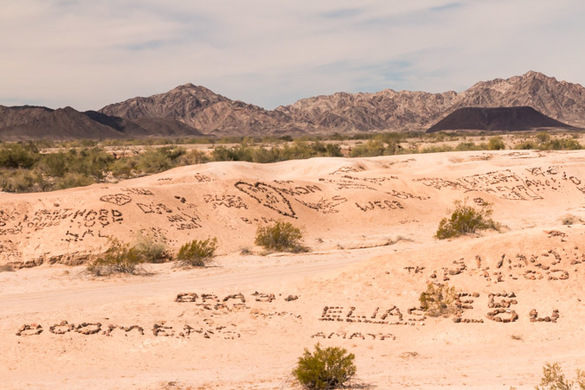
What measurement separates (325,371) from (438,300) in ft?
21.0

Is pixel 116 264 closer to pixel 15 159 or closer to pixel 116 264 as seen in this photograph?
pixel 116 264

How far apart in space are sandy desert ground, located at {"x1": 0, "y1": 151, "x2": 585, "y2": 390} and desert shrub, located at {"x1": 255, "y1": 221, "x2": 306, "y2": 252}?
99 cm

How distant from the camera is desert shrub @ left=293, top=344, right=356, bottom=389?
34.6 ft

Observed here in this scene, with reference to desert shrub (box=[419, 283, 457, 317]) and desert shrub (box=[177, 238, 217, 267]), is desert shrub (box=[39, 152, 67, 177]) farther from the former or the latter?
desert shrub (box=[419, 283, 457, 317])

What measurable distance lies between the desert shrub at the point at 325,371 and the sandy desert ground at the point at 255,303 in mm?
474

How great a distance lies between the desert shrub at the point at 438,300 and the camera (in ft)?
52.1

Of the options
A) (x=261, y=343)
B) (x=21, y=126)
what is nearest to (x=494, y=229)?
(x=261, y=343)

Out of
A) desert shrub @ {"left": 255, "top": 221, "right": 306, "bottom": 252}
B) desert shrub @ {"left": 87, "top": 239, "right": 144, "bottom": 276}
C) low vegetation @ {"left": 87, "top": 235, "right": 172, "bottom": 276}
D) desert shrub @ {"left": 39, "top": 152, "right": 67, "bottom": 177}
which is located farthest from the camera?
desert shrub @ {"left": 39, "top": 152, "right": 67, "bottom": 177}

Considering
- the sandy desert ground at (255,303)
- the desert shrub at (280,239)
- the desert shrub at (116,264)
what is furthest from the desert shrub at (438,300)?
the desert shrub at (280,239)

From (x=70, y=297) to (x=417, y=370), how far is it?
11.5m

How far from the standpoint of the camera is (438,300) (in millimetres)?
16125

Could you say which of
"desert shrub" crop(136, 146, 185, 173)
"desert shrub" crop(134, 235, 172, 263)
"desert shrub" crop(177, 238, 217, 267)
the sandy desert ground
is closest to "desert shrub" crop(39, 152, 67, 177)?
"desert shrub" crop(136, 146, 185, 173)

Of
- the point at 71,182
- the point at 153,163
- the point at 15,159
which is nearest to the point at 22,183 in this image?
the point at 71,182

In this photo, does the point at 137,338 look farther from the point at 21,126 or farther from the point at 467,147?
the point at 21,126
